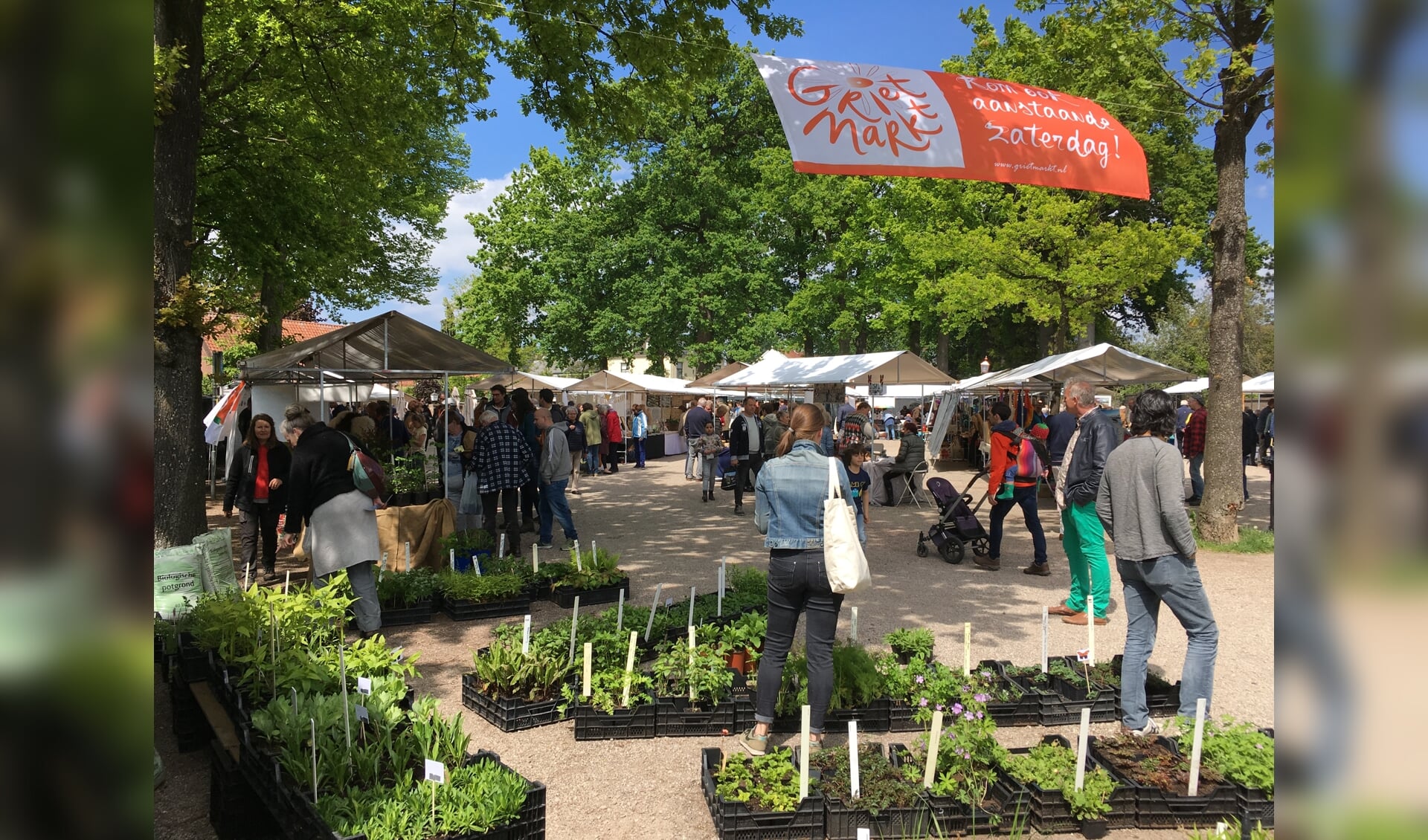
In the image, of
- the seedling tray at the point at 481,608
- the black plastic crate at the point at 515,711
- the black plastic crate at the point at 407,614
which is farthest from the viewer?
the seedling tray at the point at 481,608

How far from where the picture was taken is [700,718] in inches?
193

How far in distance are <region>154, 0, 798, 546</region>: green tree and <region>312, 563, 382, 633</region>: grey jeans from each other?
88.4 inches

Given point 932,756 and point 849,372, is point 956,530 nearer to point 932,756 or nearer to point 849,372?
point 932,756

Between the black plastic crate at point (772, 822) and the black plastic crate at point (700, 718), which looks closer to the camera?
the black plastic crate at point (772, 822)

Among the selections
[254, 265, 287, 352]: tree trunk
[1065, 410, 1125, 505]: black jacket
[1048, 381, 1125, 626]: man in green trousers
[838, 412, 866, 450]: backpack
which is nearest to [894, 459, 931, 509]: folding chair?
[838, 412, 866, 450]: backpack

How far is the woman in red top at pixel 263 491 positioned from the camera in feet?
26.7

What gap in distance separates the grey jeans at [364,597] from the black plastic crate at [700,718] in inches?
106

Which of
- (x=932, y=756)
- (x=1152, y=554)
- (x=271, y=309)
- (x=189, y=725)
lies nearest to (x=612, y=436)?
(x=271, y=309)

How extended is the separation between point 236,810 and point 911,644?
4034mm

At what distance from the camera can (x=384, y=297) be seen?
84.9ft

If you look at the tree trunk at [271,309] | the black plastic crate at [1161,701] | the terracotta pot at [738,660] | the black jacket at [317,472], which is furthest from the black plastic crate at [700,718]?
the tree trunk at [271,309]

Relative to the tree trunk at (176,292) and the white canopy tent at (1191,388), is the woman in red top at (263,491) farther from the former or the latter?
the white canopy tent at (1191,388)
